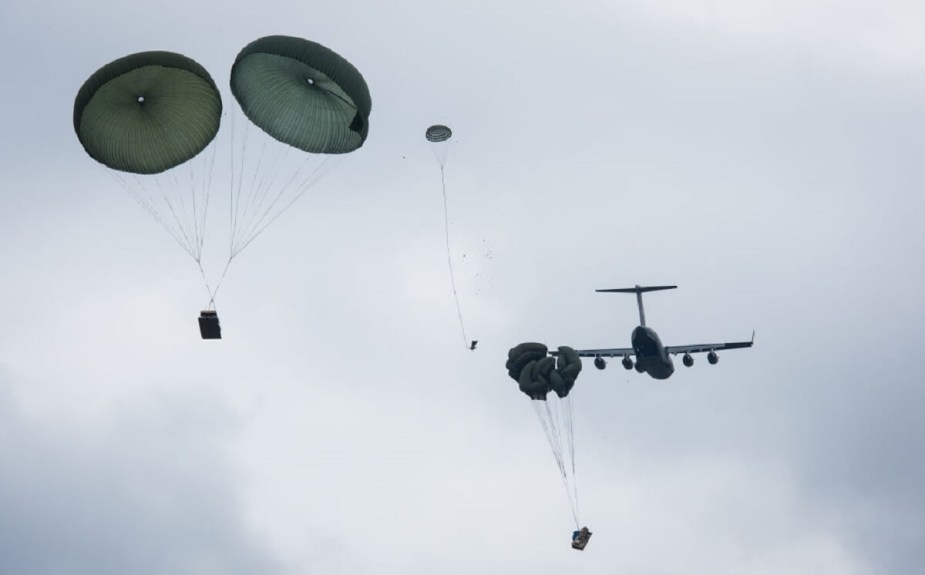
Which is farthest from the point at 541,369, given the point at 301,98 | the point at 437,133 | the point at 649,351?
the point at 649,351

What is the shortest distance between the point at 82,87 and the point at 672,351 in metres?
47.5

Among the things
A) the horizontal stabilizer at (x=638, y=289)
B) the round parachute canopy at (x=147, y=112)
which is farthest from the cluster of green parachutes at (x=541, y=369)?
the horizontal stabilizer at (x=638, y=289)

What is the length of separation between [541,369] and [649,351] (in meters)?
19.9

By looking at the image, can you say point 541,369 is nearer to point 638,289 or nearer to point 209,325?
point 209,325

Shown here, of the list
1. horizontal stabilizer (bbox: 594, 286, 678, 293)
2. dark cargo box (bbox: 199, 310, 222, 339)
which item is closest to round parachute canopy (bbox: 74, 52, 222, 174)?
dark cargo box (bbox: 199, 310, 222, 339)

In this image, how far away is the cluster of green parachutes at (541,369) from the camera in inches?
1335

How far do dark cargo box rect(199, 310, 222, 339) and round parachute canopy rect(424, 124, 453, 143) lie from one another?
12.7 meters

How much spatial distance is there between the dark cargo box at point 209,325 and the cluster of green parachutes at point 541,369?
14.1 meters

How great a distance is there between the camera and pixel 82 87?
2656 centimetres

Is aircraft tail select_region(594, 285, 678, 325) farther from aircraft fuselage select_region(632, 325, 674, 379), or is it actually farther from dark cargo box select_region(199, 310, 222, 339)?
dark cargo box select_region(199, 310, 222, 339)

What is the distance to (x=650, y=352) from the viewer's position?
51.8 meters

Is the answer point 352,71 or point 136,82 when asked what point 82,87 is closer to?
point 136,82

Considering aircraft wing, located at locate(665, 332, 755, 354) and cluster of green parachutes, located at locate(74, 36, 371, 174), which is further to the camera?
aircraft wing, located at locate(665, 332, 755, 354)

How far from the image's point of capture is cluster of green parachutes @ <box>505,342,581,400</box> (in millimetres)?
33906
